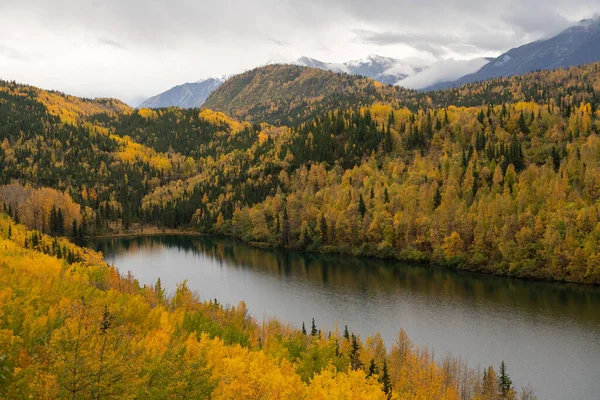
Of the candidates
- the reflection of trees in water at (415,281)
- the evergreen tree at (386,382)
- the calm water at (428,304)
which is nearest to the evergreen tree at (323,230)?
A: the reflection of trees in water at (415,281)

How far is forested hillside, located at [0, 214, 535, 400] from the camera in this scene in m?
26.2

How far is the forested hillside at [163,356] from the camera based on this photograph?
26.2 meters

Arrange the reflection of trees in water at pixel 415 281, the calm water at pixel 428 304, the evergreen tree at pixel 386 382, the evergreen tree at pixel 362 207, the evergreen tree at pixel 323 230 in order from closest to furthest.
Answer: the evergreen tree at pixel 386 382 < the calm water at pixel 428 304 < the reflection of trees in water at pixel 415 281 < the evergreen tree at pixel 362 207 < the evergreen tree at pixel 323 230

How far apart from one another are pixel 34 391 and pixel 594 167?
130239 millimetres

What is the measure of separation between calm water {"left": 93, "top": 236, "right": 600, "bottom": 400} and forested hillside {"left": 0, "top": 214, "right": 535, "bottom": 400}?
25.9 feet

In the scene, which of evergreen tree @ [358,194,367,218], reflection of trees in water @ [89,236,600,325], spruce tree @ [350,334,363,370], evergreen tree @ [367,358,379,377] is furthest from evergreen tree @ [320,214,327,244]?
evergreen tree @ [367,358,379,377]

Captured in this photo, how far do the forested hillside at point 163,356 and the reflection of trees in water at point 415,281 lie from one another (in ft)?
105

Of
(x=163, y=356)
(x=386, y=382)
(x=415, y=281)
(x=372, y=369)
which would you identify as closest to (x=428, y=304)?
(x=415, y=281)

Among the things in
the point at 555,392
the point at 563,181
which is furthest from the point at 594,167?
the point at 555,392

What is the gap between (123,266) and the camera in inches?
5177

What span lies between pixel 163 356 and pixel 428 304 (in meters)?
66.6

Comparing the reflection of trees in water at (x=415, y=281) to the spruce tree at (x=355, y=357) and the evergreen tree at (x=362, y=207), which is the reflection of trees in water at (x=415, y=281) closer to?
the evergreen tree at (x=362, y=207)

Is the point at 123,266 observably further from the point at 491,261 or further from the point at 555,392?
the point at 555,392

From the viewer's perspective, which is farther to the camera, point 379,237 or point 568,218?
point 379,237
